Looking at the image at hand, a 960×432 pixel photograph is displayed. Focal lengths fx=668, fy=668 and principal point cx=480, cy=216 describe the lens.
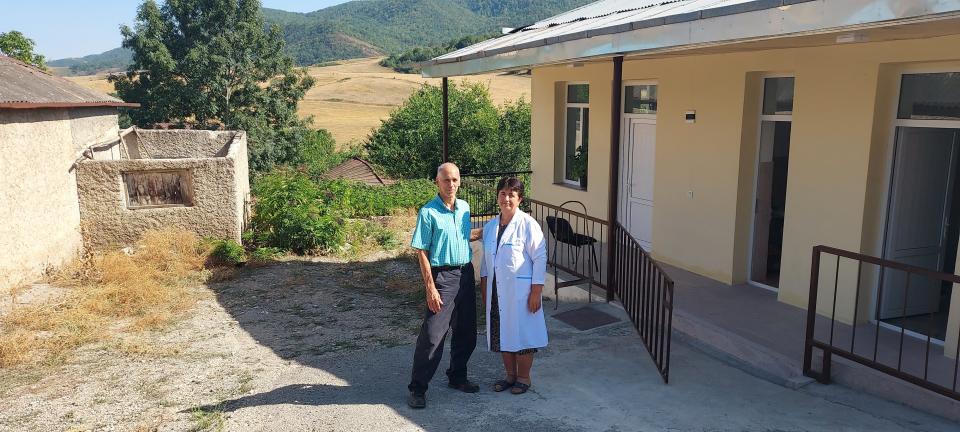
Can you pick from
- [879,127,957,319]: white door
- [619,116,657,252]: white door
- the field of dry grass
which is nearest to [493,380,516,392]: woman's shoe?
[879,127,957,319]: white door

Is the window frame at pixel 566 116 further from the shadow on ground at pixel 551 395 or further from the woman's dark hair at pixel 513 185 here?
the woman's dark hair at pixel 513 185

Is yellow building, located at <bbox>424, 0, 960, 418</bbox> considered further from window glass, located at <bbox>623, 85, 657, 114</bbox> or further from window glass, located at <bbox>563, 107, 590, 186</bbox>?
window glass, located at <bbox>563, 107, 590, 186</bbox>

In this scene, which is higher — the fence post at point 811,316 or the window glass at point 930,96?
the window glass at point 930,96

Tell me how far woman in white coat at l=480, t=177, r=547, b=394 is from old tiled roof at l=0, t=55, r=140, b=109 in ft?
19.9

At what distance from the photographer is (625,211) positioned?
8852 millimetres

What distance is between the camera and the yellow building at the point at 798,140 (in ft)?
15.4

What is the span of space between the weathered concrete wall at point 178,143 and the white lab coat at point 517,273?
10.2 meters

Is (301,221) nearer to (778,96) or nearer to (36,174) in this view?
(36,174)

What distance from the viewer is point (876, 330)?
5.02 m

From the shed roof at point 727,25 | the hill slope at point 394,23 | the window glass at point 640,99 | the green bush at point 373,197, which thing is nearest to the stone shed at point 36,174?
the green bush at point 373,197

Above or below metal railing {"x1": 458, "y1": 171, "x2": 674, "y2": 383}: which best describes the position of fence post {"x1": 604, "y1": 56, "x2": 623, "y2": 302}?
above

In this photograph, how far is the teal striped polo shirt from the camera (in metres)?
4.33

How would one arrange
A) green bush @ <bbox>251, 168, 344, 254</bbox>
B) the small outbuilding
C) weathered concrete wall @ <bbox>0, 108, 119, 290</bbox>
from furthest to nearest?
1. green bush @ <bbox>251, 168, 344, 254</bbox>
2. the small outbuilding
3. weathered concrete wall @ <bbox>0, 108, 119, 290</bbox>

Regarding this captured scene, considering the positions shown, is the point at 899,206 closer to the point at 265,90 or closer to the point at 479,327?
the point at 479,327
